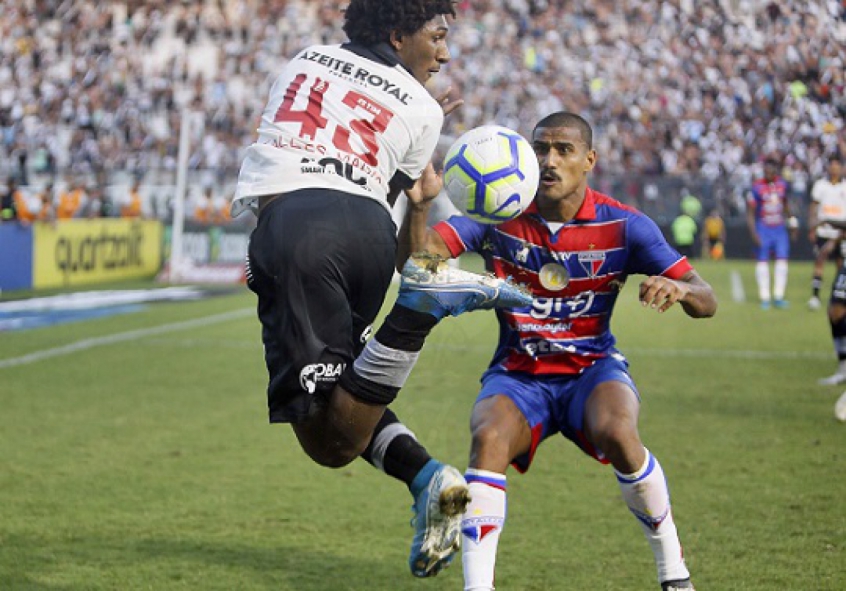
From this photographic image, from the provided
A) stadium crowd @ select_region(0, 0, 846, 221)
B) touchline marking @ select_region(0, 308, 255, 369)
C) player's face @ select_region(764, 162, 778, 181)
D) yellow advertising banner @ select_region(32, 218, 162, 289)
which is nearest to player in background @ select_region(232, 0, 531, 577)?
touchline marking @ select_region(0, 308, 255, 369)

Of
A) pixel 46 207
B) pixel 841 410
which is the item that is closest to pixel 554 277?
pixel 841 410

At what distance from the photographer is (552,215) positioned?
5.39 metres

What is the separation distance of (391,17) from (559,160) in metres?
1.10

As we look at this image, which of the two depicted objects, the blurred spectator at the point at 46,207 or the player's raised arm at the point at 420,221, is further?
the blurred spectator at the point at 46,207

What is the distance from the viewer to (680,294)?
452cm

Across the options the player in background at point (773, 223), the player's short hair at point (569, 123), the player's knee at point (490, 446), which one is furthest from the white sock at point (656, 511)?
the player in background at point (773, 223)

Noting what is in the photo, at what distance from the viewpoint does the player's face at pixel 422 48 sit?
15.1ft

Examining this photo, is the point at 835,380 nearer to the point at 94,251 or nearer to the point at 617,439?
the point at 617,439

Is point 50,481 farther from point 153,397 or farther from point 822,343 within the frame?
point 822,343

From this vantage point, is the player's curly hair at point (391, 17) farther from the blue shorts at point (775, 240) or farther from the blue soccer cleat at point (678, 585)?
the blue shorts at point (775, 240)

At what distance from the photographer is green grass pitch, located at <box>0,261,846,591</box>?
562 cm

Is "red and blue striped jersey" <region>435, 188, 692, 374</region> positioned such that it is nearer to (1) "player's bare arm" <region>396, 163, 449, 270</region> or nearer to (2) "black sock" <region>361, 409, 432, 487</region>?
(1) "player's bare arm" <region>396, 163, 449, 270</region>

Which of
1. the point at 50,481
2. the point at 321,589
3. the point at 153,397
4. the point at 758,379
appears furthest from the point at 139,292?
the point at 321,589

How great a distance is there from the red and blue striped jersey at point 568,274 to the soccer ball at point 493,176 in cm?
41
